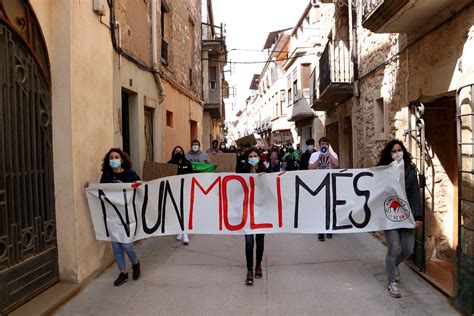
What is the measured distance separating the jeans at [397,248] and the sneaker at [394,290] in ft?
0.15

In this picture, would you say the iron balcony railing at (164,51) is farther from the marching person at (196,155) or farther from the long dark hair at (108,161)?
the long dark hair at (108,161)

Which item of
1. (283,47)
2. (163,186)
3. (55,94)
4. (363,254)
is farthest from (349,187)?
(283,47)

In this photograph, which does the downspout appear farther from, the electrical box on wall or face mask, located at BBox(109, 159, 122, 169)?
face mask, located at BBox(109, 159, 122, 169)

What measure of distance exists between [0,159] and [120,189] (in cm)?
146

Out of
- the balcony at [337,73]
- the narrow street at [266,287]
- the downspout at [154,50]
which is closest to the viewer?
the narrow street at [266,287]

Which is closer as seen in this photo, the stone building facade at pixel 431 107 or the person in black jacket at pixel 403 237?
the stone building facade at pixel 431 107

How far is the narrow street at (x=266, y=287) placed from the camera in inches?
170

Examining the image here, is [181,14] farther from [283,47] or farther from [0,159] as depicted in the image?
[283,47]

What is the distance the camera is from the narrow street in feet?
14.1

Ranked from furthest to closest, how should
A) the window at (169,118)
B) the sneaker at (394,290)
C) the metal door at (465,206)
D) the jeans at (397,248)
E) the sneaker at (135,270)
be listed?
the window at (169,118) → the sneaker at (135,270) → the jeans at (397,248) → the sneaker at (394,290) → the metal door at (465,206)

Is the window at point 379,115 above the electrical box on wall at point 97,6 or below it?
below

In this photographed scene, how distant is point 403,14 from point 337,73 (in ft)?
18.5

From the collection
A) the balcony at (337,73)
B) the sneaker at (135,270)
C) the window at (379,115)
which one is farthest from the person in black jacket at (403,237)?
the balcony at (337,73)

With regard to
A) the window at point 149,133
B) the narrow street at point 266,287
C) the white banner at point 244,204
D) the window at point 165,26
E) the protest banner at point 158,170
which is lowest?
the narrow street at point 266,287
